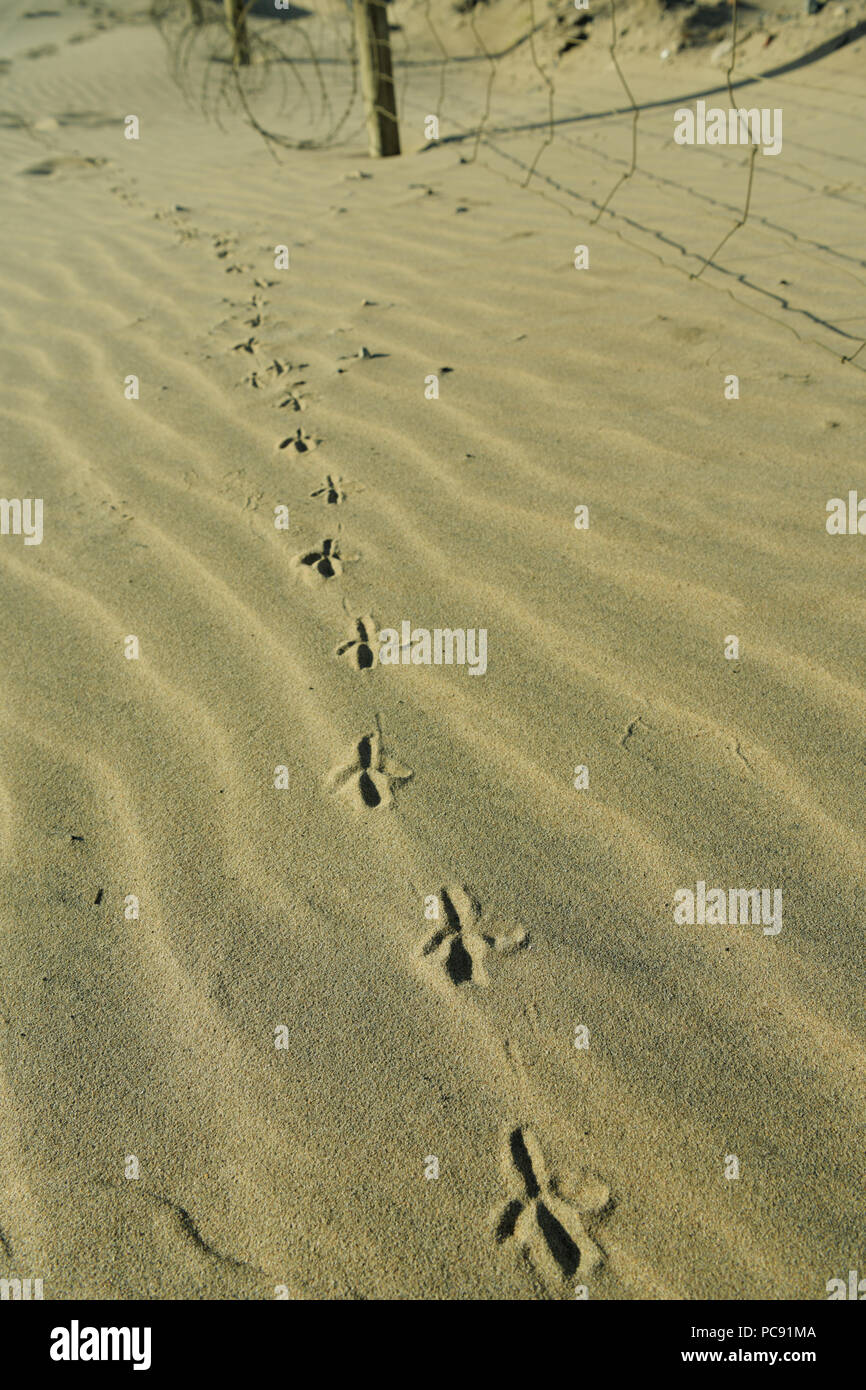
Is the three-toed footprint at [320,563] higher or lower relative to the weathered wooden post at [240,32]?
lower

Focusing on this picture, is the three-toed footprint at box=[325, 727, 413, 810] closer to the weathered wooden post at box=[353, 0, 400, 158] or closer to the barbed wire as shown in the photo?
the barbed wire

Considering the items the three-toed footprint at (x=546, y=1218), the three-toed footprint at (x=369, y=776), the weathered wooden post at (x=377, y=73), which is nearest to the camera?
the three-toed footprint at (x=546, y=1218)

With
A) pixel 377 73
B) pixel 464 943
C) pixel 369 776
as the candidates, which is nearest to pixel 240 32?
pixel 377 73

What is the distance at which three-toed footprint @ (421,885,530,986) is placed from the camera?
→ 146cm

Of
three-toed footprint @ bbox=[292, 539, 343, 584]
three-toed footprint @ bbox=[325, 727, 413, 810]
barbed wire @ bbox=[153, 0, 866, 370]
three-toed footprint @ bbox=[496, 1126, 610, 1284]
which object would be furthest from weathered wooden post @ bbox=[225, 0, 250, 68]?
three-toed footprint @ bbox=[496, 1126, 610, 1284]

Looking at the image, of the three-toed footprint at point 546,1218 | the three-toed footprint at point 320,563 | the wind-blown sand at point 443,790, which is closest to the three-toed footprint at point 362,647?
the wind-blown sand at point 443,790

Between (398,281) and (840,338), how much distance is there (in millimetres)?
1644

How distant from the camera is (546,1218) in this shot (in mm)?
1195

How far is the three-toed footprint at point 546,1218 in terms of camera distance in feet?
3.82

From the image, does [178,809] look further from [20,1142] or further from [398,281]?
[398,281]

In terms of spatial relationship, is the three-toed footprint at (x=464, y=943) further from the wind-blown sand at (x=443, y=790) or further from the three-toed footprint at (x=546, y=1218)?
the three-toed footprint at (x=546, y=1218)

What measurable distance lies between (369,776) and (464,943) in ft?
1.30

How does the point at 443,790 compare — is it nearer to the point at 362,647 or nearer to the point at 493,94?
the point at 362,647

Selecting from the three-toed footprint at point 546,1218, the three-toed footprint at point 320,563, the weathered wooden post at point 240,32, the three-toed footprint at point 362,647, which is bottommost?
the three-toed footprint at point 546,1218
